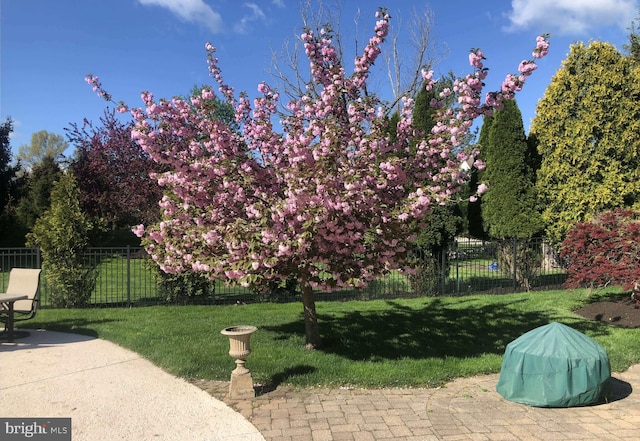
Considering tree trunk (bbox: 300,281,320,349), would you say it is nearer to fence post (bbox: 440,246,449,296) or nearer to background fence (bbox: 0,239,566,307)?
background fence (bbox: 0,239,566,307)

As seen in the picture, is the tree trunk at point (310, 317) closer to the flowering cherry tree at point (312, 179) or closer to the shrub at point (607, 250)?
the flowering cherry tree at point (312, 179)

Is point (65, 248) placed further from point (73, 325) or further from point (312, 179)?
point (312, 179)

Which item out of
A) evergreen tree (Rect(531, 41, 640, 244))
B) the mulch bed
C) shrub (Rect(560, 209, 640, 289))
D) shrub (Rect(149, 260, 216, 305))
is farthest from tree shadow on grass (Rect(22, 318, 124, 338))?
evergreen tree (Rect(531, 41, 640, 244))

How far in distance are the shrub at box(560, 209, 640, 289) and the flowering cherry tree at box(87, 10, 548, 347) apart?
11.5ft

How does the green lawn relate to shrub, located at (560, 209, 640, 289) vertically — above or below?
below

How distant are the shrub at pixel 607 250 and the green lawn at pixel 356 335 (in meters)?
0.82

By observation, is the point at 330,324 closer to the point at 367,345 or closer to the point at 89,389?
the point at 367,345

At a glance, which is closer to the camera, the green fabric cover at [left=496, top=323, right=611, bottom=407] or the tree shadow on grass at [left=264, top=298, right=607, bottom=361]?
the green fabric cover at [left=496, top=323, right=611, bottom=407]

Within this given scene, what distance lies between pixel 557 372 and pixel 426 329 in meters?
3.18

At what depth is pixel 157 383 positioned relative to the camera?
188 inches

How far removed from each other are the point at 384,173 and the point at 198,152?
2171mm

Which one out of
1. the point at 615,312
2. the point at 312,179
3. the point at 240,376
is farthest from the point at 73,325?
the point at 615,312

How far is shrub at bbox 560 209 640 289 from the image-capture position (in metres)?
6.95

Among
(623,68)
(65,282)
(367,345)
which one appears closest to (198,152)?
(367,345)
